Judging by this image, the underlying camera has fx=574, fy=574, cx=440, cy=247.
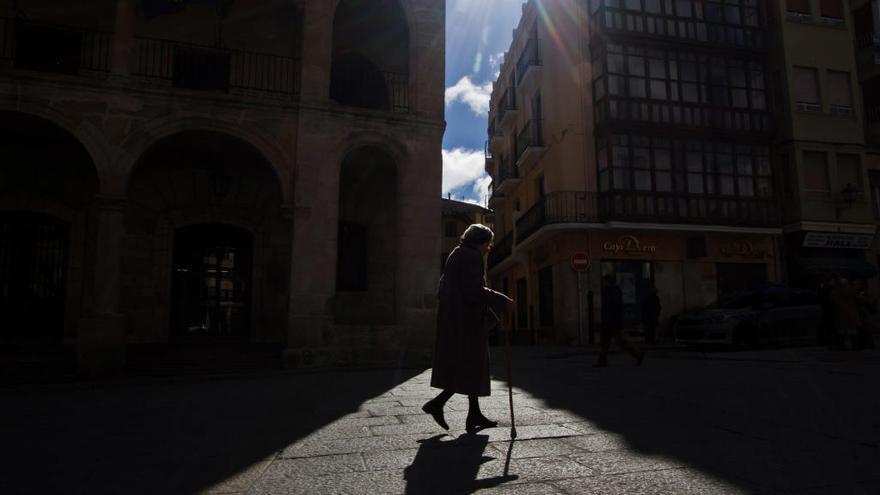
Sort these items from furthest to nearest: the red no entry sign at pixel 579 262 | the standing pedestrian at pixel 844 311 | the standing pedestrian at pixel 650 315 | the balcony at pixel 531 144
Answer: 1. the balcony at pixel 531 144
2. the standing pedestrian at pixel 650 315
3. the red no entry sign at pixel 579 262
4. the standing pedestrian at pixel 844 311

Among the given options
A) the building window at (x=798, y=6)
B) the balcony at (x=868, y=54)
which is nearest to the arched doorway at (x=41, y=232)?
the building window at (x=798, y=6)

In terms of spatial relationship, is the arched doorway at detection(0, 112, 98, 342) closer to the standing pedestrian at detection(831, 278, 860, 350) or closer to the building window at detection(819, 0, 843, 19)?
the standing pedestrian at detection(831, 278, 860, 350)

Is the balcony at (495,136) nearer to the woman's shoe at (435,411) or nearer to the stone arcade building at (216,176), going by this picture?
the stone arcade building at (216,176)

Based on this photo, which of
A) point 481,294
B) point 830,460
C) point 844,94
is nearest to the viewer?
point 830,460

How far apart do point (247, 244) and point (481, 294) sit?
31.9 feet

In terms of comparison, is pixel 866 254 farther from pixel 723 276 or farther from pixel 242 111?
pixel 242 111

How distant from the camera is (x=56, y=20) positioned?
11781mm

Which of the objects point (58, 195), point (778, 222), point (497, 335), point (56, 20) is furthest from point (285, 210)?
point (497, 335)

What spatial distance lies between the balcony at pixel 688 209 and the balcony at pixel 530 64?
728 centimetres

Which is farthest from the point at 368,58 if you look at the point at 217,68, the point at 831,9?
the point at 831,9

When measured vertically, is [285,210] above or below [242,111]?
below

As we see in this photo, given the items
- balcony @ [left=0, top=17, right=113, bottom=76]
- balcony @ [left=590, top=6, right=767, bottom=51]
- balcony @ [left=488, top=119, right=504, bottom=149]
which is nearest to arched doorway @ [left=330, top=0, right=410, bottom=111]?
balcony @ [left=0, top=17, right=113, bottom=76]

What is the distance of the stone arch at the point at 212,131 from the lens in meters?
10.4

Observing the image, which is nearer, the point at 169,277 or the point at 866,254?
the point at 169,277
